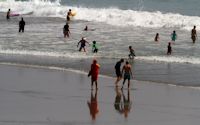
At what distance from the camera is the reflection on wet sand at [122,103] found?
17244mm

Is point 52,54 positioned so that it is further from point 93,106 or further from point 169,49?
point 93,106

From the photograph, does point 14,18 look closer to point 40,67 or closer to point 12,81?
point 40,67

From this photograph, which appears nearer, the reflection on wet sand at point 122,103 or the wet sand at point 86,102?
the wet sand at point 86,102

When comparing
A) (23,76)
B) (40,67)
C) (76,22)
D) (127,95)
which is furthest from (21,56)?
(76,22)

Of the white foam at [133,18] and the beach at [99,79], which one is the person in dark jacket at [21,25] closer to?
the beach at [99,79]

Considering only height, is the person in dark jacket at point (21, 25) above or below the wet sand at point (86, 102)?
above

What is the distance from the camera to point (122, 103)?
1853 cm

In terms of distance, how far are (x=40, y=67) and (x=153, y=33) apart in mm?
19361

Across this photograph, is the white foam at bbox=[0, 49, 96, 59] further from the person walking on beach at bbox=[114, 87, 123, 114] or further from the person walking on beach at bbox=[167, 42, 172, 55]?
the person walking on beach at bbox=[114, 87, 123, 114]

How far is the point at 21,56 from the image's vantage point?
3158 cm

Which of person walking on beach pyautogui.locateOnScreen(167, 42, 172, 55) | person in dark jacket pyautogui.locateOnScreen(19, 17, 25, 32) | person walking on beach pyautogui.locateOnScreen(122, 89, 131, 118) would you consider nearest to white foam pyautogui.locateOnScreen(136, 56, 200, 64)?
person walking on beach pyautogui.locateOnScreen(167, 42, 172, 55)

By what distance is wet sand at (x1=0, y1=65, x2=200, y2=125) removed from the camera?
627 inches

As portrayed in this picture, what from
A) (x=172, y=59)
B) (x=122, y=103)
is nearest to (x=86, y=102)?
(x=122, y=103)

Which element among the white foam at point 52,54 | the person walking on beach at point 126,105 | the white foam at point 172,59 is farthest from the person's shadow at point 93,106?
the white foam at point 52,54
